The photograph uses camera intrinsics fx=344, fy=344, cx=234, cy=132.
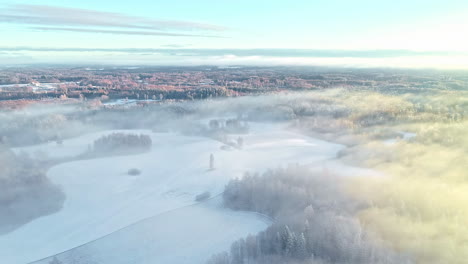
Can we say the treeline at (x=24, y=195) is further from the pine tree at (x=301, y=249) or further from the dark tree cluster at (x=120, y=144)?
the pine tree at (x=301, y=249)

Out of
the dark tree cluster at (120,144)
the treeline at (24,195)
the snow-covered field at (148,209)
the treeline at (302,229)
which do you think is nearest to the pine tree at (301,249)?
the treeline at (302,229)

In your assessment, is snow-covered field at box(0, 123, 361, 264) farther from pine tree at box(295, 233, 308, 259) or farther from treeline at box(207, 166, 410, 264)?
pine tree at box(295, 233, 308, 259)

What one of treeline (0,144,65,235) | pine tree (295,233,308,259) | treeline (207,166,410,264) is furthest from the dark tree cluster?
pine tree (295,233,308,259)

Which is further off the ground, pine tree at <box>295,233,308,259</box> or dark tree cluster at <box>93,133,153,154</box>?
pine tree at <box>295,233,308,259</box>

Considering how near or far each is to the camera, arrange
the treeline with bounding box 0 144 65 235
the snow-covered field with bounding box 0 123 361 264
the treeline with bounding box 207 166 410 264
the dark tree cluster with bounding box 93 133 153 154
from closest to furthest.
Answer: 1. the treeline with bounding box 207 166 410 264
2. the snow-covered field with bounding box 0 123 361 264
3. the treeline with bounding box 0 144 65 235
4. the dark tree cluster with bounding box 93 133 153 154

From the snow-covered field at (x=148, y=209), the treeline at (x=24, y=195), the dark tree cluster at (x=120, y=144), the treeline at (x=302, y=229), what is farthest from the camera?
the dark tree cluster at (x=120, y=144)

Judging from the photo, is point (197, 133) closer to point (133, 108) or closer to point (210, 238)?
point (133, 108)

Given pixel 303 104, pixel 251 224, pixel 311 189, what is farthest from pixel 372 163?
pixel 303 104
